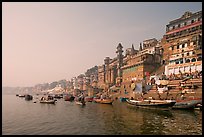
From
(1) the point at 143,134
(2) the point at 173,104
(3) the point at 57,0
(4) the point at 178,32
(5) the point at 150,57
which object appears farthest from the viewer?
(5) the point at 150,57

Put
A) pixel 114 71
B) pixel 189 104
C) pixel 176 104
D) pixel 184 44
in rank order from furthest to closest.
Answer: pixel 114 71, pixel 184 44, pixel 176 104, pixel 189 104

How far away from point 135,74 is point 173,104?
37200mm

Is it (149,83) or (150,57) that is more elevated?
(150,57)

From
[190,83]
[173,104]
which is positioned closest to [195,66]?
[190,83]

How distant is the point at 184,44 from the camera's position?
5950cm

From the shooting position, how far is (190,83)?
47.0 m

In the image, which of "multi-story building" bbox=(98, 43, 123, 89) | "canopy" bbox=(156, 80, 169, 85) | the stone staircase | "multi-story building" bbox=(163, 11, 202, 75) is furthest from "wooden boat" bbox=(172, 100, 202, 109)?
"multi-story building" bbox=(98, 43, 123, 89)

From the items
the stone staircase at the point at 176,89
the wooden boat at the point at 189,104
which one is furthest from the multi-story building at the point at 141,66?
the wooden boat at the point at 189,104

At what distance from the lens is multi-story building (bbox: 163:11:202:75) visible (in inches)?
2132

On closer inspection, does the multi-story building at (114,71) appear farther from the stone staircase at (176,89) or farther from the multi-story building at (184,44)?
the stone staircase at (176,89)

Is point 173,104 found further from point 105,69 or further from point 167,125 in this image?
point 105,69

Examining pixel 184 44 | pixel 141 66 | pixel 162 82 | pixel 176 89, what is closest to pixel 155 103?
pixel 176 89

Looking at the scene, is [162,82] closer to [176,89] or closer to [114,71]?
[176,89]

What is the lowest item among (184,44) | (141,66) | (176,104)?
(176,104)
